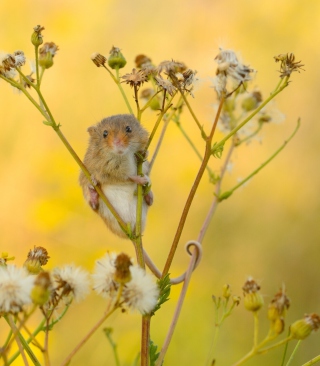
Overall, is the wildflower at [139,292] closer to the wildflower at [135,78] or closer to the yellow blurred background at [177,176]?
the wildflower at [135,78]

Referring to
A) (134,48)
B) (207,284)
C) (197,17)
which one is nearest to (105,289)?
(207,284)

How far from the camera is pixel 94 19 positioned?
5855 mm

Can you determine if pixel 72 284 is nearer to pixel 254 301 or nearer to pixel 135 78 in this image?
pixel 254 301

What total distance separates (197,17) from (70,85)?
1.44m

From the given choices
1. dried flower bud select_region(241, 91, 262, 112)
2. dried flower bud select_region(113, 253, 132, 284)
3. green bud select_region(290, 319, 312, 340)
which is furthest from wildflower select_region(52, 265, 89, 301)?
dried flower bud select_region(241, 91, 262, 112)

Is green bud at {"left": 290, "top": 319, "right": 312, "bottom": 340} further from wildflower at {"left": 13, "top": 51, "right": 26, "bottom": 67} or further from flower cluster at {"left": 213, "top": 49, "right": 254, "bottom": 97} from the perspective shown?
wildflower at {"left": 13, "top": 51, "right": 26, "bottom": 67}

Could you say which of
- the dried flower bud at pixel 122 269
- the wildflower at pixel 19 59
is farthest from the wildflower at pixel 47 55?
the dried flower bud at pixel 122 269

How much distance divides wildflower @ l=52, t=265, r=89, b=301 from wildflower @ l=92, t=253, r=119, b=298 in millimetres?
76

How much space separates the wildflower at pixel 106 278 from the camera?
4.68ft

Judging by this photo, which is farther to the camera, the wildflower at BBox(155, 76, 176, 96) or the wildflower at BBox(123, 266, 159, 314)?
the wildflower at BBox(155, 76, 176, 96)

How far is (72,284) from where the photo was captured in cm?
153

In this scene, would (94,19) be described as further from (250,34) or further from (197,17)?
(250,34)

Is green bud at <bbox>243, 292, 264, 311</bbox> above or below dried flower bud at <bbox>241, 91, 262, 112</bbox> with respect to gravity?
below

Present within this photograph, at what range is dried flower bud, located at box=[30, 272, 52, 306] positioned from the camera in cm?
133
